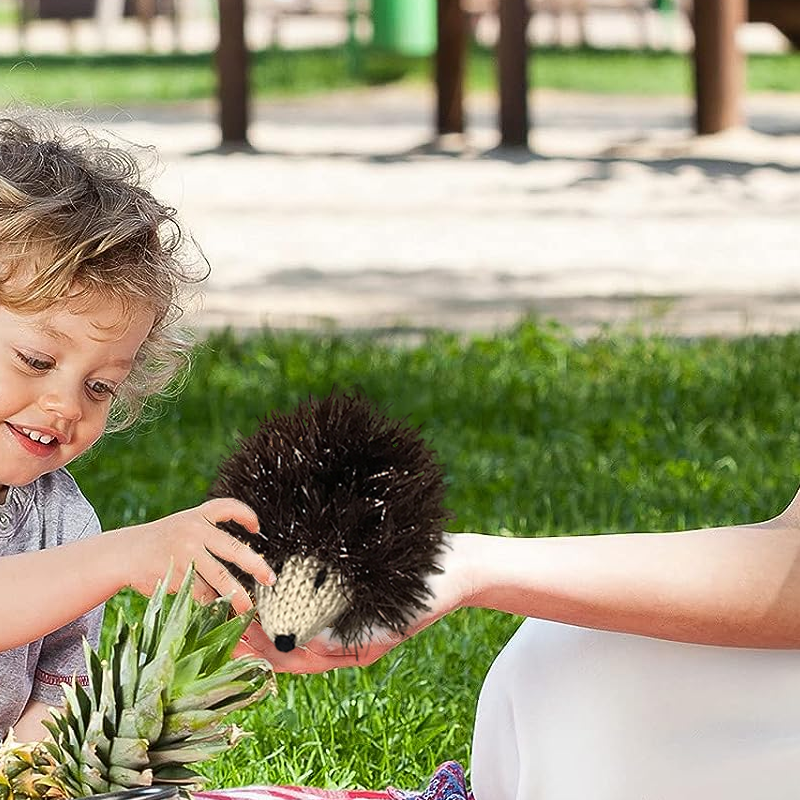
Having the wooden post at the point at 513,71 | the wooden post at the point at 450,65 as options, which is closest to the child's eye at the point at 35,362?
the wooden post at the point at 513,71

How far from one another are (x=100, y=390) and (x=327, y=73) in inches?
720

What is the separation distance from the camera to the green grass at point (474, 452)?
327 centimetres

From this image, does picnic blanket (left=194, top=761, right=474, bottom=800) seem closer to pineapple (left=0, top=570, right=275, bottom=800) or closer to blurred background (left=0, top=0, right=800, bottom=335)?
pineapple (left=0, top=570, right=275, bottom=800)

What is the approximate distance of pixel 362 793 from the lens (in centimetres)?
296

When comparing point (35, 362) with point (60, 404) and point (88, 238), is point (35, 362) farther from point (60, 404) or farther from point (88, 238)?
point (88, 238)

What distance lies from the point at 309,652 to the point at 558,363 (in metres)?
4.34

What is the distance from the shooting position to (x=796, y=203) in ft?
34.2

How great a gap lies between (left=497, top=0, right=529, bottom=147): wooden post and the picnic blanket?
32.3 feet

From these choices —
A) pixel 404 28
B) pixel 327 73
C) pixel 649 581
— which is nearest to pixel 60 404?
pixel 649 581

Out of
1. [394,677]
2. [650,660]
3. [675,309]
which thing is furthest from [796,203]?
[650,660]

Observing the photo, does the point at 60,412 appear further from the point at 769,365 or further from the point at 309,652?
the point at 769,365

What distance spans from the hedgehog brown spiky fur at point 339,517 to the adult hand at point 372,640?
0.02 metres

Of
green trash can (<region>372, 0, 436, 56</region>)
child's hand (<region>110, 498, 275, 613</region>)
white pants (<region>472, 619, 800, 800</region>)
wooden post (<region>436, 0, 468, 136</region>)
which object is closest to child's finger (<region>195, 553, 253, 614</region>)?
child's hand (<region>110, 498, 275, 613</region>)

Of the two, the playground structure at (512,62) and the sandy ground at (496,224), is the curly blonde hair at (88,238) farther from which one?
the playground structure at (512,62)
